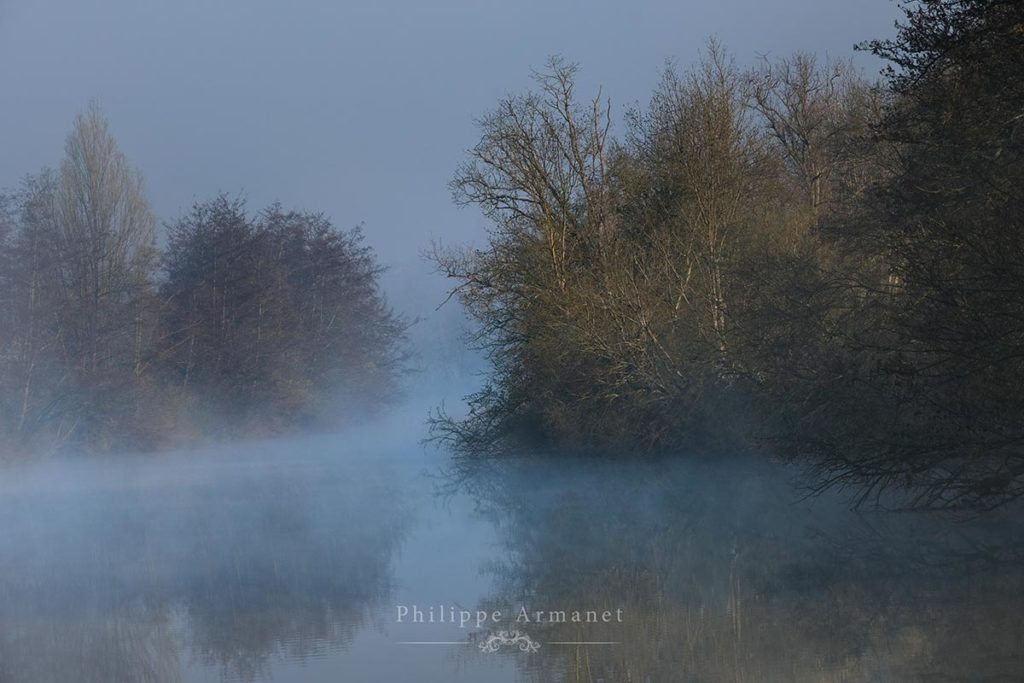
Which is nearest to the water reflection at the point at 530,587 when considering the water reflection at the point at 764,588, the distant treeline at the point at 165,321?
the water reflection at the point at 764,588

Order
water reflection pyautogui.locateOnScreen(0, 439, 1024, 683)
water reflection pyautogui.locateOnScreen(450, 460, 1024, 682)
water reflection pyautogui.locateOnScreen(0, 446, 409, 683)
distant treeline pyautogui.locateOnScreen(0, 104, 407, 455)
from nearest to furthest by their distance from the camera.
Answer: water reflection pyautogui.locateOnScreen(450, 460, 1024, 682) → water reflection pyautogui.locateOnScreen(0, 439, 1024, 683) → water reflection pyautogui.locateOnScreen(0, 446, 409, 683) → distant treeline pyautogui.locateOnScreen(0, 104, 407, 455)

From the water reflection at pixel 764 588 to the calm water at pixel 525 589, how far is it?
3 cm

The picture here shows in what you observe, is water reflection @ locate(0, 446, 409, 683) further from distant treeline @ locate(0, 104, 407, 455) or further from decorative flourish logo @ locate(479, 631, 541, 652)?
distant treeline @ locate(0, 104, 407, 455)

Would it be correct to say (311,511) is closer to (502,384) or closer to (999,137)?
(502,384)

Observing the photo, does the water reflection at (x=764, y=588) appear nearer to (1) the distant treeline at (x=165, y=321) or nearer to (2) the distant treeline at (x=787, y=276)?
(2) the distant treeline at (x=787, y=276)

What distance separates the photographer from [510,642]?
844 centimetres

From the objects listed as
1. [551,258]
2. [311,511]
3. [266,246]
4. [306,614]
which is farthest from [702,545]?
[266,246]

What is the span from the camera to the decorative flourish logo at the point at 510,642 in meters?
8.26

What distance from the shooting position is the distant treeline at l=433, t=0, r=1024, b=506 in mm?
11336

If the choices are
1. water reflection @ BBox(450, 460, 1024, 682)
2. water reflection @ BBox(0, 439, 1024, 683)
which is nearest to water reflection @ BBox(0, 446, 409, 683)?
water reflection @ BBox(0, 439, 1024, 683)

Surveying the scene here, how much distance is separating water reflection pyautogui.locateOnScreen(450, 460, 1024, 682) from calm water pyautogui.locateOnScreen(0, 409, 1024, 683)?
3cm

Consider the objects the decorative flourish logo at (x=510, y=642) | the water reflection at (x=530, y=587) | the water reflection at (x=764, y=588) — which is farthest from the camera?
the decorative flourish logo at (x=510, y=642)

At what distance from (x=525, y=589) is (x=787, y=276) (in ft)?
22.6

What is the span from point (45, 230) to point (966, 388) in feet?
86.4
